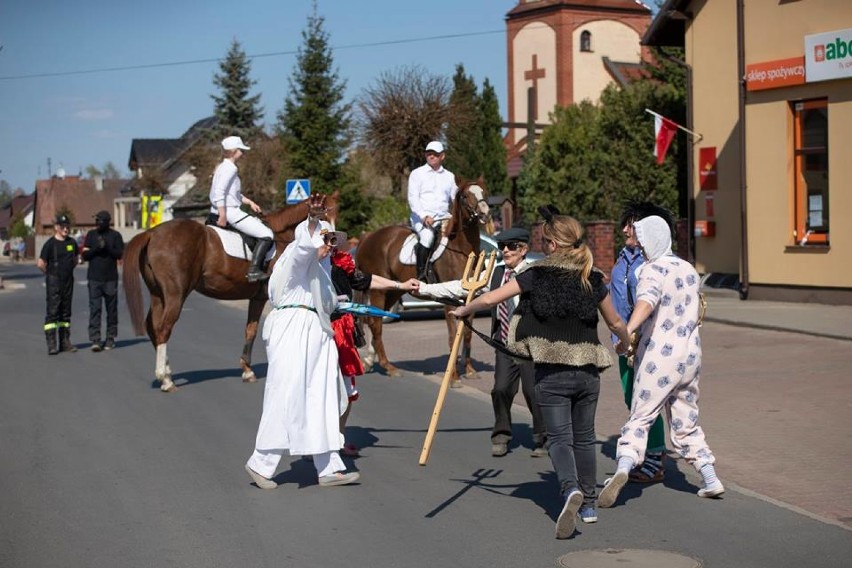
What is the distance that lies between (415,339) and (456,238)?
18.6 feet

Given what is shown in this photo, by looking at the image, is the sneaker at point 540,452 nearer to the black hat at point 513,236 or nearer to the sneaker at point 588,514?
the black hat at point 513,236

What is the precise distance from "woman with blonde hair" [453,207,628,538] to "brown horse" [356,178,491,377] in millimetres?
5933

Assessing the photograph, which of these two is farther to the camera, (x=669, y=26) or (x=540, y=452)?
(x=669, y=26)

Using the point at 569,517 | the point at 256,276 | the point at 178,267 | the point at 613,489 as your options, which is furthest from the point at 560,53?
the point at 569,517

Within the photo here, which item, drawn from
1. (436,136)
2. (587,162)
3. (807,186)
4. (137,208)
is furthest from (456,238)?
(137,208)

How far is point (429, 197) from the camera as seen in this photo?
15.2 m

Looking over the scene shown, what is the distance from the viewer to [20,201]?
6732 inches

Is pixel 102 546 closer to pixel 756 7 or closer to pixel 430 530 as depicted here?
pixel 430 530

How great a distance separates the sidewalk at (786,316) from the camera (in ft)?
60.0

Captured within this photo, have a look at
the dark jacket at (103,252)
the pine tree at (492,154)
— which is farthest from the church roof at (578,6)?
the dark jacket at (103,252)

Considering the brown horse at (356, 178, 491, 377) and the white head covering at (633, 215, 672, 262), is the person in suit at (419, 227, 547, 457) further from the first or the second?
the brown horse at (356, 178, 491, 377)

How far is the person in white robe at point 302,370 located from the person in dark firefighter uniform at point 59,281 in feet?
35.4

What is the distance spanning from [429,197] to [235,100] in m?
55.6

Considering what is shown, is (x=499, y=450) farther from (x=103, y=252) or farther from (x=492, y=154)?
(x=492, y=154)
